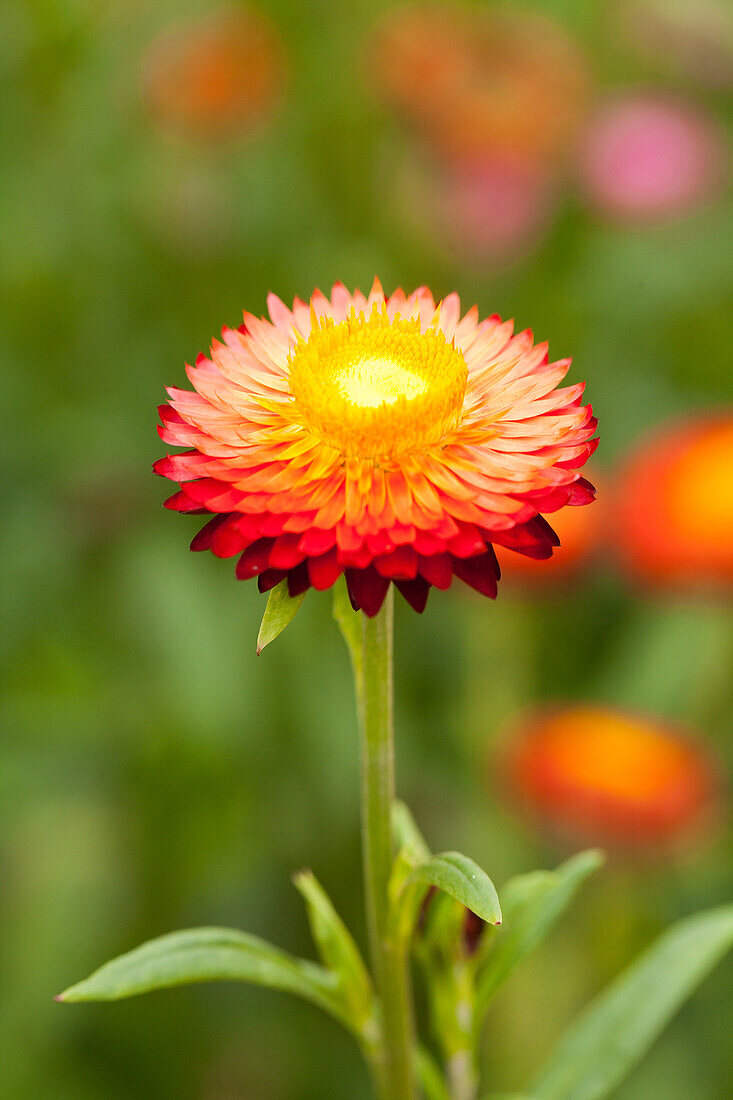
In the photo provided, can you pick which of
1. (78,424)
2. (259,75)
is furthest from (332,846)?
(259,75)

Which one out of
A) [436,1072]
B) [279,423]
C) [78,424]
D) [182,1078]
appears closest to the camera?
[279,423]

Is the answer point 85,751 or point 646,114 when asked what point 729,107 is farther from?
point 85,751

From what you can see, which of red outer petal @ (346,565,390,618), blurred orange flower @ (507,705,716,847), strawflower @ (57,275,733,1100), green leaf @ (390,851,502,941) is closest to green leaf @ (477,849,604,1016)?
strawflower @ (57,275,733,1100)

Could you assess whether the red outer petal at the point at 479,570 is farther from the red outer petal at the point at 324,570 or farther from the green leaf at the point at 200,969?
the green leaf at the point at 200,969

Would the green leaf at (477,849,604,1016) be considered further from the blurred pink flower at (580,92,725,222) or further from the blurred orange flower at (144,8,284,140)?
the blurred orange flower at (144,8,284,140)

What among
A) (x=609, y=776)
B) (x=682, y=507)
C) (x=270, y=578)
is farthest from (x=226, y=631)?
(x=270, y=578)

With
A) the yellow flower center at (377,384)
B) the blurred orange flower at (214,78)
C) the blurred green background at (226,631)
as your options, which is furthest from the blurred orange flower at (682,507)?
the yellow flower center at (377,384)
